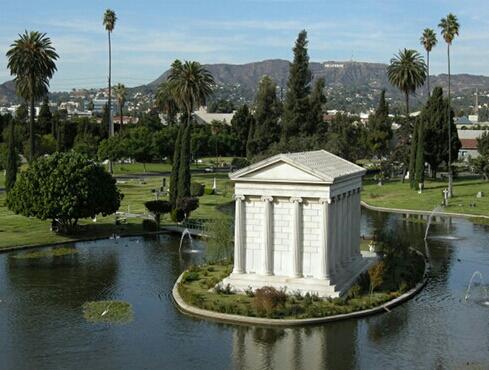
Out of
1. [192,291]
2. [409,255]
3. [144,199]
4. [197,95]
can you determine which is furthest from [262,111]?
[192,291]

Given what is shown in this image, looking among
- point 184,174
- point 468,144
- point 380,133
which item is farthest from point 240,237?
point 468,144

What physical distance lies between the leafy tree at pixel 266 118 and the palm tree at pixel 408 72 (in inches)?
757

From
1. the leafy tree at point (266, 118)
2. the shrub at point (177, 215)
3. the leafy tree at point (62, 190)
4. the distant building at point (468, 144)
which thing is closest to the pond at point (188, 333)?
the leafy tree at point (62, 190)

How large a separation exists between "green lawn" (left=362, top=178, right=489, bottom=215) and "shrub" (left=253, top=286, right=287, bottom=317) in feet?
133

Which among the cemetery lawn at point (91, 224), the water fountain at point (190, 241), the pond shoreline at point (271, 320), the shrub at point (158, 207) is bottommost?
the pond shoreline at point (271, 320)

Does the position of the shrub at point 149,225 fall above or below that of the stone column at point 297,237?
below

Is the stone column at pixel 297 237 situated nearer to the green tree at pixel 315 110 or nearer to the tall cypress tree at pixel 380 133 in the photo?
the green tree at pixel 315 110

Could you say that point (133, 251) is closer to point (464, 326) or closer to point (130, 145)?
point (464, 326)

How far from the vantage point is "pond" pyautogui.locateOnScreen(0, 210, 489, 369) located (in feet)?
95.9

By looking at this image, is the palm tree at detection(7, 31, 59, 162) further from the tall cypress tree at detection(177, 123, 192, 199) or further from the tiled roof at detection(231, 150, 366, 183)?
the tiled roof at detection(231, 150, 366, 183)

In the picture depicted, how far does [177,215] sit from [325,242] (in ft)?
91.4

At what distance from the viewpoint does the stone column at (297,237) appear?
3772 centimetres

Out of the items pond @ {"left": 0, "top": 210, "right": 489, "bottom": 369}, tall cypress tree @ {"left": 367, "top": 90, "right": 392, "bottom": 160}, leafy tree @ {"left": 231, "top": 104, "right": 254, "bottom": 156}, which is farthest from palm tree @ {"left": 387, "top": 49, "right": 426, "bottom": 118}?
pond @ {"left": 0, "top": 210, "right": 489, "bottom": 369}

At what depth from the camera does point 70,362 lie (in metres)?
29.0
